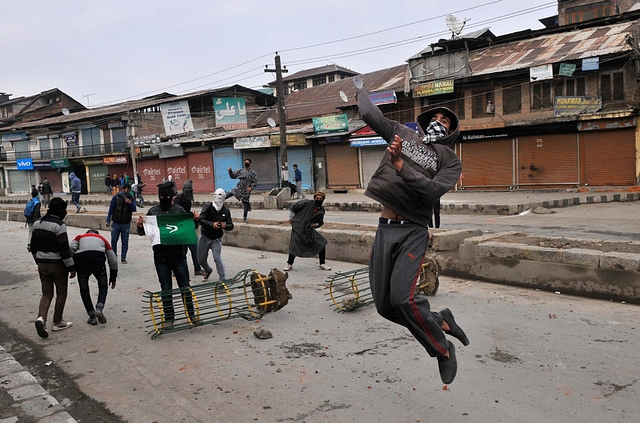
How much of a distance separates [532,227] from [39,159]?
168ft

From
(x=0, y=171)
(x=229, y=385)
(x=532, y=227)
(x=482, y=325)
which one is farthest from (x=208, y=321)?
(x=0, y=171)

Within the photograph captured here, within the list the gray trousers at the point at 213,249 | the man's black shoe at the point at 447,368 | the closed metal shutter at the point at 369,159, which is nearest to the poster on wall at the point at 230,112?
the closed metal shutter at the point at 369,159

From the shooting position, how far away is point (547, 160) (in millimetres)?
25422

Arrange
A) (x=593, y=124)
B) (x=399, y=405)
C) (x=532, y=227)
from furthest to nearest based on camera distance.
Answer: (x=593, y=124), (x=532, y=227), (x=399, y=405)

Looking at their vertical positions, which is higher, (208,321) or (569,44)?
(569,44)

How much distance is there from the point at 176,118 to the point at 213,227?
1366 inches

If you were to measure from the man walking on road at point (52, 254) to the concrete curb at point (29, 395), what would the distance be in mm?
1173

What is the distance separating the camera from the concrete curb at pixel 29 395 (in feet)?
14.1

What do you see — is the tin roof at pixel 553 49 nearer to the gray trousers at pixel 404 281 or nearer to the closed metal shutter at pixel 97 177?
the gray trousers at pixel 404 281

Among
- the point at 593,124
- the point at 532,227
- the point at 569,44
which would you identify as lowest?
the point at 532,227

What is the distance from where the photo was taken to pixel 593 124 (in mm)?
23688

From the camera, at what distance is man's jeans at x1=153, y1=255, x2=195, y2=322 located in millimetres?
6484

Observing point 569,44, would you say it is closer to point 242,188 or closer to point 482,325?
point 242,188

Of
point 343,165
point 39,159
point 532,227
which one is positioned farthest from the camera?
point 39,159
